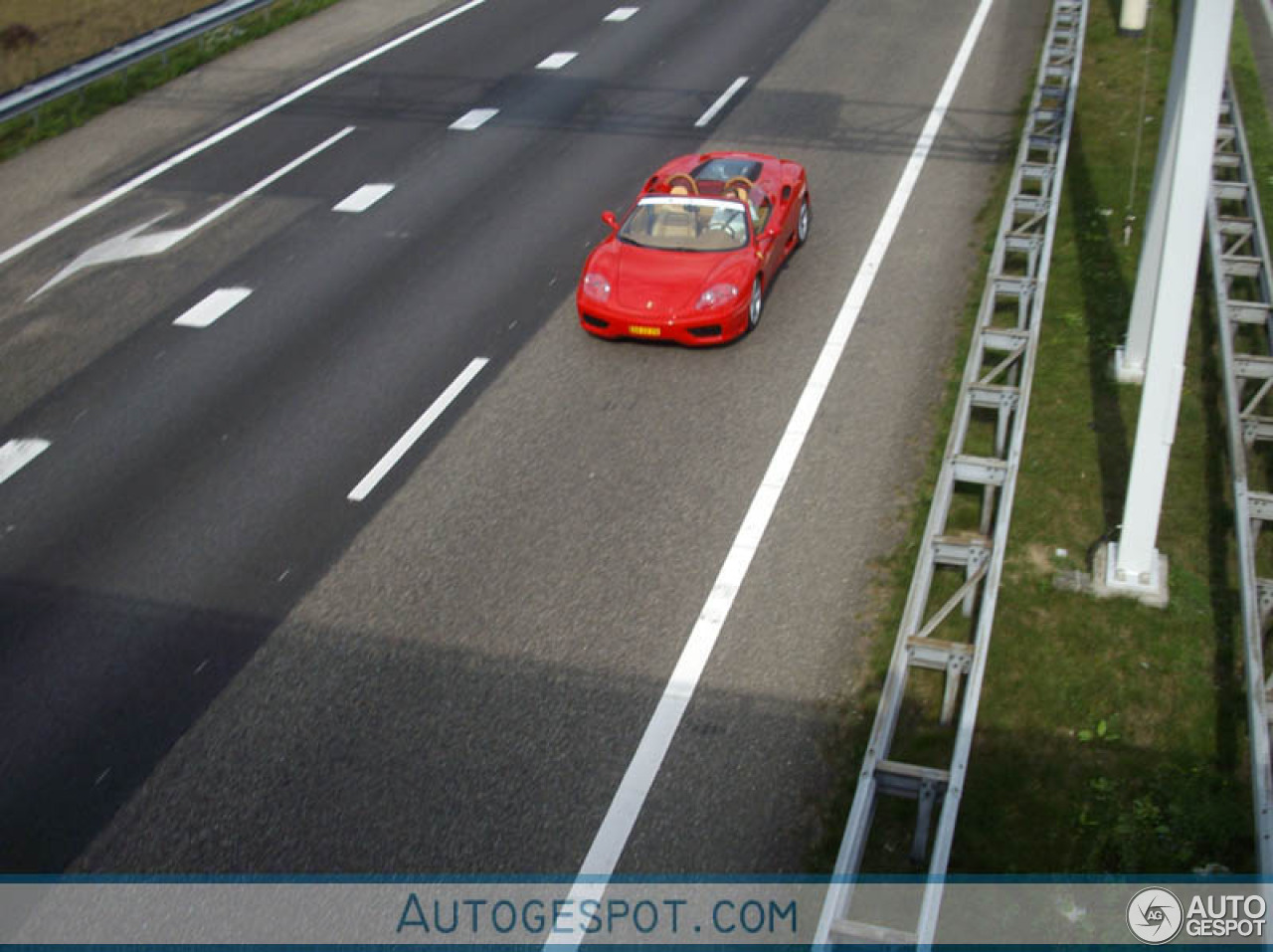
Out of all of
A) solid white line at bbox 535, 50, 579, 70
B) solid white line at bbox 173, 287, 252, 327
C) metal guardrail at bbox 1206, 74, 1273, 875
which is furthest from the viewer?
solid white line at bbox 535, 50, 579, 70

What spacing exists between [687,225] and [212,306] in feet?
18.2

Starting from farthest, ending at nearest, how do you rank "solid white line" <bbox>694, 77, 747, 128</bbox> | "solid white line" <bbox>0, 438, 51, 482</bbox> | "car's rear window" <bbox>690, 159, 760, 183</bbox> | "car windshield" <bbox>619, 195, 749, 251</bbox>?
"solid white line" <bbox>694, 77, 747, 128</bbox> < "car's rear window" <bbox>690, 159, 760, 183</bbox> < "car windshield" <bbox>619, 195, 749, 251</bbox> < "solid white line" <bbox>0, 438, 51, 482</bbox>

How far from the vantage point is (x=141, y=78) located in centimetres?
2267

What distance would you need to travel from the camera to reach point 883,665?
8945 mm

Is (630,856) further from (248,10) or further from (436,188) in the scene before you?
(248,10)

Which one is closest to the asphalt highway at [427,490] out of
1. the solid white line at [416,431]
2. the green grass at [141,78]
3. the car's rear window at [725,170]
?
the solid white line at [416,431]

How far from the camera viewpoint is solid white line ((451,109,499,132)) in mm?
19859

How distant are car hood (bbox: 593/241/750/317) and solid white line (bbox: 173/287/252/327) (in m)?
4.40

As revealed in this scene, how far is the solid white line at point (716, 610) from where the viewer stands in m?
7.77

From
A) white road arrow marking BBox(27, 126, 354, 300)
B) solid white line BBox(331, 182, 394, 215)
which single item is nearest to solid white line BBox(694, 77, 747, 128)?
solid white line BBox(331, 182, 394, 215)

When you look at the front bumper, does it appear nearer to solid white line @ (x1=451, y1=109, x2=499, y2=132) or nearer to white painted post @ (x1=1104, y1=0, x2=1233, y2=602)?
white painted post @ (x1=1104, y1=0, x2=1233, y2=602)

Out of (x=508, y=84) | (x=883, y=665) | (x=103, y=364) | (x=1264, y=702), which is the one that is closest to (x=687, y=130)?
(x=508, y=84)

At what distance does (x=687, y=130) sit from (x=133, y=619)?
12352mm

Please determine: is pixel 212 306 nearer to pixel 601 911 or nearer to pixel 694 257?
pixel 694 257
